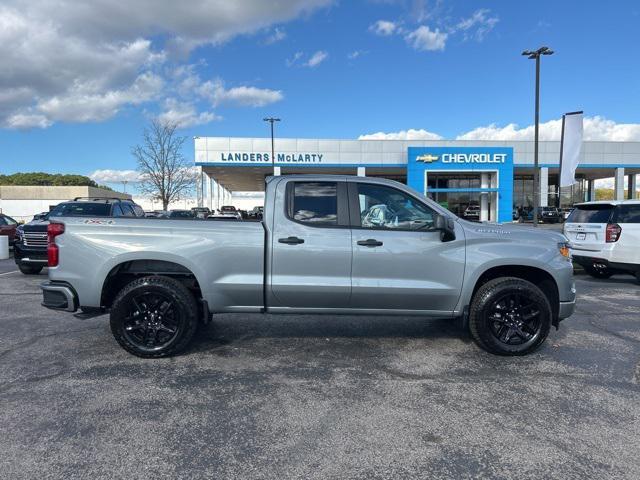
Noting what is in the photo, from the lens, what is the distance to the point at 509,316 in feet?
16.4

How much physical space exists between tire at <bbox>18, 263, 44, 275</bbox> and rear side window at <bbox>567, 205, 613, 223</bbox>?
1263cm

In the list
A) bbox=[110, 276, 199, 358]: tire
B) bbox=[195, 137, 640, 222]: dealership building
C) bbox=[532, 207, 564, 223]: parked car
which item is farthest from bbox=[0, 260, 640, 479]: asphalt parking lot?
bbox=[532, 207, 564, 223]: parked car

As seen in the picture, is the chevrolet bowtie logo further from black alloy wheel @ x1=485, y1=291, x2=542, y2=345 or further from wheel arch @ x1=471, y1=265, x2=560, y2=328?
black alloy wheel @ x1=485, y1=291, x2=542, y2=345

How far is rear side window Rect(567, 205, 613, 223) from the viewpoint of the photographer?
31.6 feet

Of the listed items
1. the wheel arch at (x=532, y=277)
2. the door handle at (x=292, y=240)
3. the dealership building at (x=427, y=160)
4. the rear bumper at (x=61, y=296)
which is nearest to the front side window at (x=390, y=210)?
the door handle at (x=292, y=240)

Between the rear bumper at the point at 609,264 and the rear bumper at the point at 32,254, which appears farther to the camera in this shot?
the rear bumper at the point at 32,254

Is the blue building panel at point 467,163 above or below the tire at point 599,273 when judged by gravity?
above

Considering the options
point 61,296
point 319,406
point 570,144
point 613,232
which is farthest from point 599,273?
point 61,296

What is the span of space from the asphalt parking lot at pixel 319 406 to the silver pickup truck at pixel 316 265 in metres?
0.50

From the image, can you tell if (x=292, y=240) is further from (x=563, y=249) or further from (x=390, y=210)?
(x=563, y=249)

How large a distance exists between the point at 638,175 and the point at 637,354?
54.9 m

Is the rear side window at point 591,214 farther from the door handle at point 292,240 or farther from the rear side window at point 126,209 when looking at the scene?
the rear side window at point 126,209

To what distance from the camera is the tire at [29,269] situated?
437 inches

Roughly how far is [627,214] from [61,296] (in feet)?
33.4
